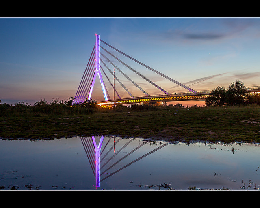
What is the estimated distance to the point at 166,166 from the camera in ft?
24.2

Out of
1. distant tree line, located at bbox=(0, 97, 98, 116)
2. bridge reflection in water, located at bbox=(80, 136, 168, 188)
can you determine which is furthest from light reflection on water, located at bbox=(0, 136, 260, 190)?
distant tree line, located at bbox=(0, 97, 98, 116)

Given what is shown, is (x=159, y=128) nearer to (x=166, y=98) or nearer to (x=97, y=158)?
(x=97, y=158)

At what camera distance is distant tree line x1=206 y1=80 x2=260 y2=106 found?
1590 inches

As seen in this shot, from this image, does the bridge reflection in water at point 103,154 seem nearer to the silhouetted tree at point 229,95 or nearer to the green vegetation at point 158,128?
the green vegetation at point 158,128

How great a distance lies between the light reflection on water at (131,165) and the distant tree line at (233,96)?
31854 millimetres

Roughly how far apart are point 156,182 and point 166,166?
1.49 m

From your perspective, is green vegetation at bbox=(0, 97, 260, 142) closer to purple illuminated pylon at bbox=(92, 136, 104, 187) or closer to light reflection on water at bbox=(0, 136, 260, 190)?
light reflection on water at bbox=(0, 136, 260, 190)

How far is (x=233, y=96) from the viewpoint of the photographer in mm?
40906

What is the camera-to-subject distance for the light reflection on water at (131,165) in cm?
587

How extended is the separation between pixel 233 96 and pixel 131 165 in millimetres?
37090

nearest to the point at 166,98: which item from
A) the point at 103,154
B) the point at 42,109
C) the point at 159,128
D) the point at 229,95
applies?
the point at 229,95

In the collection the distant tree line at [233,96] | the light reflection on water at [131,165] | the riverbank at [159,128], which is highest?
the distant tree line at [233,96]

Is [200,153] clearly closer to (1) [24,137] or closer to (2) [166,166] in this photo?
(2) [166,166]

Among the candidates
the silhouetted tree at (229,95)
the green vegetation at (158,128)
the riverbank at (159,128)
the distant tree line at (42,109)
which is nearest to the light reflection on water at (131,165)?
the riverbank at (159,128)
